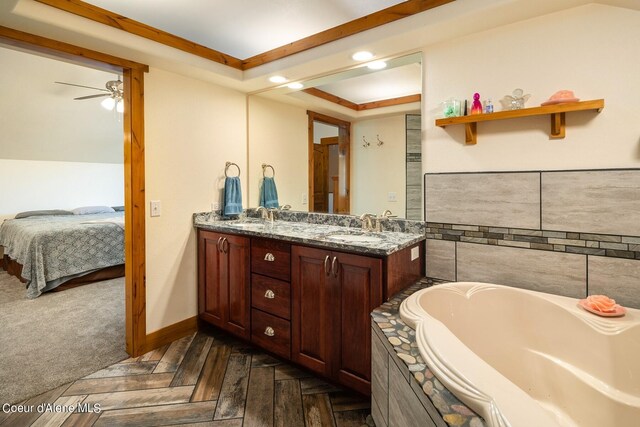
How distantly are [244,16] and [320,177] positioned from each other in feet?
4.13

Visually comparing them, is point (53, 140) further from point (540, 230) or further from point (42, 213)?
point (540, 230)

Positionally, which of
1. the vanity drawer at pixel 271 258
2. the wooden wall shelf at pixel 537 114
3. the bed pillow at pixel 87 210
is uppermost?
the wooden wall shelf at pixel 537 114

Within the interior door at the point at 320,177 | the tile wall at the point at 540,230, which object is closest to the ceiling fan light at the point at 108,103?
the interior door at the point at 320,177

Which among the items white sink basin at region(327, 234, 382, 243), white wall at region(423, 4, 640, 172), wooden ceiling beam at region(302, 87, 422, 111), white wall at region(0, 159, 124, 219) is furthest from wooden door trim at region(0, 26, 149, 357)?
white wall at region(0, 159, 124, 219)

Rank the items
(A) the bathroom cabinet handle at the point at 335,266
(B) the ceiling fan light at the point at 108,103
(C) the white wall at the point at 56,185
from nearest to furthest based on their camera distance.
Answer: (A) the bathroom cabinet handle at the point at 335,266, (B) the ceiling fan light at the point at 108,103, (C) the white wall at the point at 56,185

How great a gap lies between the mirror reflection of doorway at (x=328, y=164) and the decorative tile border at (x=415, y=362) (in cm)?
104

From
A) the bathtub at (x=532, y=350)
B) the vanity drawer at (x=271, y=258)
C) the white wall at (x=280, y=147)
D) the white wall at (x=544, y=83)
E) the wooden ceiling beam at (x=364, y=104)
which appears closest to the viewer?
the bathtub at (x=532, y=350)

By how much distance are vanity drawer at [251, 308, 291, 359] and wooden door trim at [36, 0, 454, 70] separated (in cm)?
187

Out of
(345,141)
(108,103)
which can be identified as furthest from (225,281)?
(108,103)

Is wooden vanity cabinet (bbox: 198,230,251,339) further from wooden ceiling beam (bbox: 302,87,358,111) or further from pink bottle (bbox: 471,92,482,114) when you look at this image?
pink bottle (bbox: 471,92,482,114)

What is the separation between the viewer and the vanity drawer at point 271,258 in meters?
2.04

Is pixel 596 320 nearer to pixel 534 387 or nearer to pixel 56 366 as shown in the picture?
pixel 534 387

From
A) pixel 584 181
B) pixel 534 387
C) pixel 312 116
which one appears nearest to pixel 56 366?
pixel 312 116

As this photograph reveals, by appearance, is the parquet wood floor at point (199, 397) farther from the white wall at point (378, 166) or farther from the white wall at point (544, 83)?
the white wall at point (544, 83)
